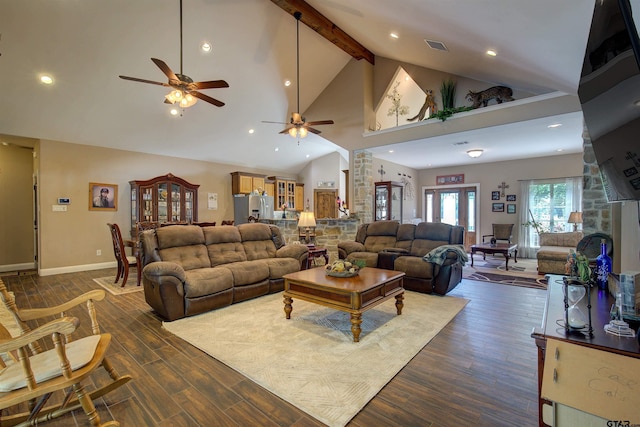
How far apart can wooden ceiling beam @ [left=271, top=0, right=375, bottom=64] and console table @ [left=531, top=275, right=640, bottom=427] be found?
555 cm

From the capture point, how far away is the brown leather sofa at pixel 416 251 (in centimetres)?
420

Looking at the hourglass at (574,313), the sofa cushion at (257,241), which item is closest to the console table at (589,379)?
the hourglass at (574,313)

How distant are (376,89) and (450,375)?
244 inches

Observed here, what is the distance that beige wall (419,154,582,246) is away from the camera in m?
7.49

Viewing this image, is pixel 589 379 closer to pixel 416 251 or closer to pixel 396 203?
pixel 416 251

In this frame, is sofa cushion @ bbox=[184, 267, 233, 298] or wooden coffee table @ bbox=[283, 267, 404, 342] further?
sofa cushion @ bbox=[184, 267, 233, 298]

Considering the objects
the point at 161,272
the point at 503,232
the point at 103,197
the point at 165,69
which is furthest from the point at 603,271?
the point at 103,197

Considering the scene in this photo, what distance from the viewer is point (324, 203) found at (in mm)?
9867

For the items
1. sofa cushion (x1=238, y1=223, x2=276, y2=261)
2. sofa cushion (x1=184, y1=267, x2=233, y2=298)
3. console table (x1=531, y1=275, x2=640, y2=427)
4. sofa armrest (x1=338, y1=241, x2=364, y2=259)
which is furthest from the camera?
sofa armrest (x1=338, y1=241, x2=364, y2=259)

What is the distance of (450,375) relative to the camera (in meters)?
2.20

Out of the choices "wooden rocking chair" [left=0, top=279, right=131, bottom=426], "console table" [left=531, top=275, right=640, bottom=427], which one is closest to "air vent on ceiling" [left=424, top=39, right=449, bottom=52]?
"console table" [left=531, top=275, right=640, bottom=427]

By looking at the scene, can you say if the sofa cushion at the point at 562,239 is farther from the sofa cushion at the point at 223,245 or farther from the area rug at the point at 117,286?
the area rug at the point at 117,286

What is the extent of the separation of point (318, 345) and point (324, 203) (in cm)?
738

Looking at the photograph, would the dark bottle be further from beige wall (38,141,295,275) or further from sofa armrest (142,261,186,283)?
beige wall (38,141,295,275)
